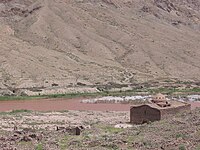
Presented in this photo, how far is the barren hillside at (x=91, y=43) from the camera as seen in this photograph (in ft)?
290

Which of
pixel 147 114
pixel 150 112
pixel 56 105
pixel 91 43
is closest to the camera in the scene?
pixel 150 112

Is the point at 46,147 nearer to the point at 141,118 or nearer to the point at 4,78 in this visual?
the point at 141,118

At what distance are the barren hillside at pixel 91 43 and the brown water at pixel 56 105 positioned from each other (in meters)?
11.0

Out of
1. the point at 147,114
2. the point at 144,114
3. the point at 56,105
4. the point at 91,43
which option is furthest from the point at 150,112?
the point at 91,43

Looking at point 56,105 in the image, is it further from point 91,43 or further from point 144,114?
point 91,43

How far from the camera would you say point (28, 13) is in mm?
117688

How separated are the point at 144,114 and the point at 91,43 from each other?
67807mm

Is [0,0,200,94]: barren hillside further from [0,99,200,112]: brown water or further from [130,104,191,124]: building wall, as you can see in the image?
[130,104,191,124]: building wall

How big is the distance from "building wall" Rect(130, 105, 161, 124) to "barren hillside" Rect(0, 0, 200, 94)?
43.0m

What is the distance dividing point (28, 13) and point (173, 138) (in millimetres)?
101191

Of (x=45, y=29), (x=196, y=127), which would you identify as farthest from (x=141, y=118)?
(x=45, y=29)

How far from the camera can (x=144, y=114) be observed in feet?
127

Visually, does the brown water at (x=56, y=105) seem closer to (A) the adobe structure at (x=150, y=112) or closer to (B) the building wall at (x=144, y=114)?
(A) the adobe structure at (x=150, y=112)

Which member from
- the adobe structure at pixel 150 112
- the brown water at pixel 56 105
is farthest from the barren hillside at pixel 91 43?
the adobe structure at pixel 150 112
